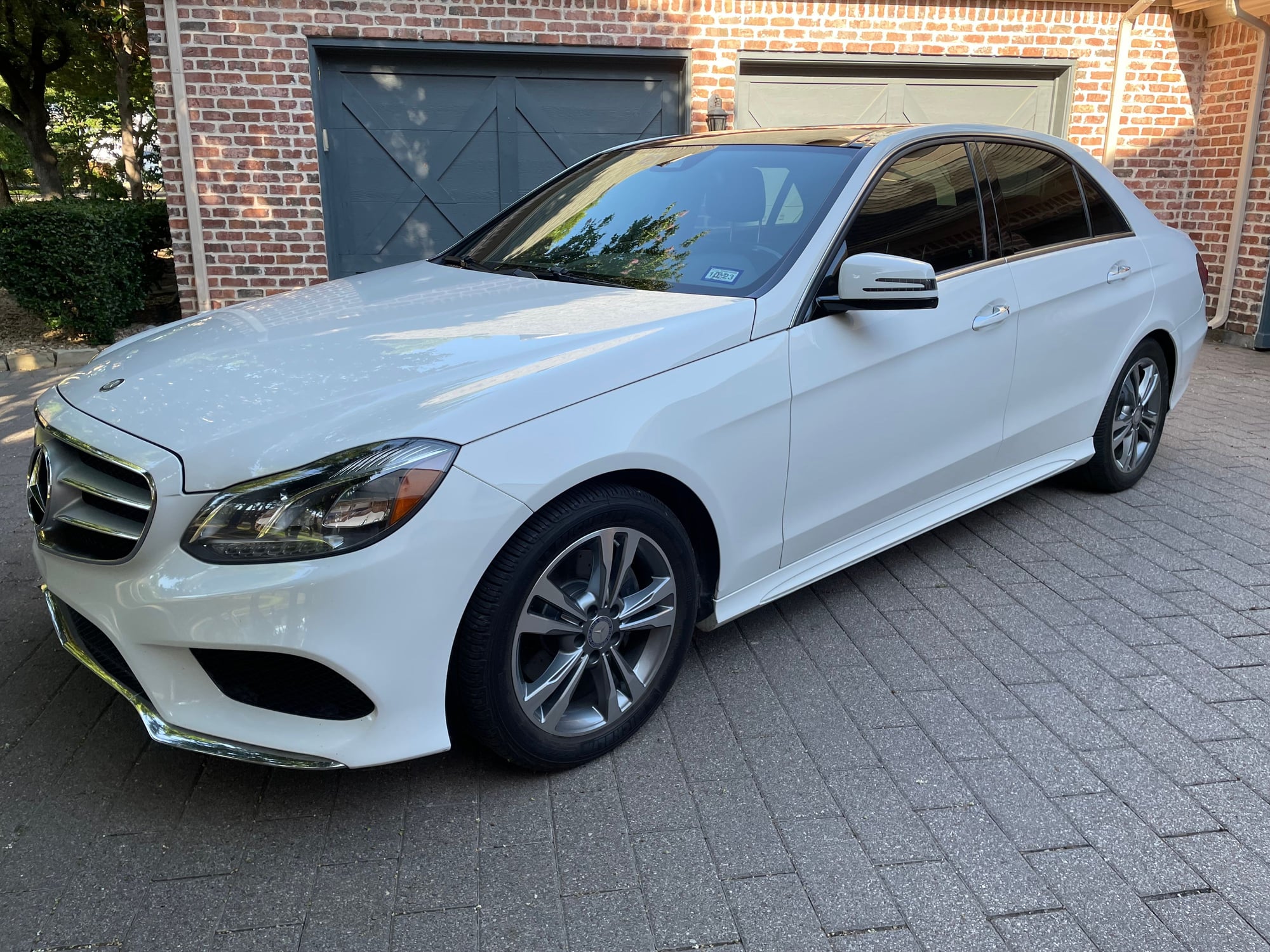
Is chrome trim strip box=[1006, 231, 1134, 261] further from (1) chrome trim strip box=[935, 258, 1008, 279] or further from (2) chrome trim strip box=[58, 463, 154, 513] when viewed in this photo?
(2) chrome trim strip box=[58, 463, 154, 513]

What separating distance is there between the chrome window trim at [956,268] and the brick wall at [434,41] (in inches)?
194

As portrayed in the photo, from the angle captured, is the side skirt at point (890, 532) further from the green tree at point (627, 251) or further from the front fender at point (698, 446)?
the green tree at point (627, 251)

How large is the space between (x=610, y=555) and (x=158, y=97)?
7047mm

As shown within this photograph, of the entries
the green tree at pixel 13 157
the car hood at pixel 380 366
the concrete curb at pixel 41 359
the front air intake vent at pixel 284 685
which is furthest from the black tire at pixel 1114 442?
the green tree at pixel 13 157

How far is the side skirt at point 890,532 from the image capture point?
3.08m

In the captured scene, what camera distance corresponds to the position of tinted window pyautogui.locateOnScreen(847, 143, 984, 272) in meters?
3.27

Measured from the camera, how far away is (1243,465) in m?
5.46

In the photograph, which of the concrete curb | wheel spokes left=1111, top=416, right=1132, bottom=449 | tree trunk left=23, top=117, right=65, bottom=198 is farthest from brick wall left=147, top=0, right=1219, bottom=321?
tree trunk left=23, top=117, right=65, bottom=198

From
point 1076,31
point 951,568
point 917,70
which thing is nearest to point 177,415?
point 951,568

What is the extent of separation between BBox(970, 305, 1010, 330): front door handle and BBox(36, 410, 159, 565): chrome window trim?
2751 millimetres

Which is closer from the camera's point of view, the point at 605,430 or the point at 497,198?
the point at 605,430

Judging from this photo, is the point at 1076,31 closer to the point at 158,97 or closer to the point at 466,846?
the point at 158,97

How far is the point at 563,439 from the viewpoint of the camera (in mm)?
2432

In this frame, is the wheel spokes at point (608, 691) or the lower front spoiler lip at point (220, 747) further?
the wheel spokes at point (608, 691)
